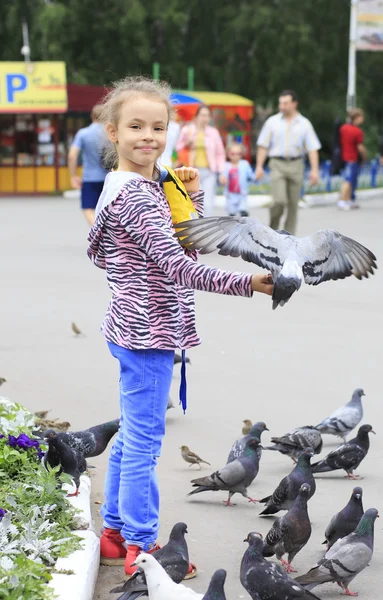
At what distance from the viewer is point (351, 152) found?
23.5 metres

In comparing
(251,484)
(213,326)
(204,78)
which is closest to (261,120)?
(204,78)

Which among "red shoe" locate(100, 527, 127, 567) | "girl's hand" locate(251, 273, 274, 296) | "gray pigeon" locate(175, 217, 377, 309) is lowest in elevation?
"red shoe" locate(100, 527, 127, 567)

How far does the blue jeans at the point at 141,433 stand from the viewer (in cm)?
441

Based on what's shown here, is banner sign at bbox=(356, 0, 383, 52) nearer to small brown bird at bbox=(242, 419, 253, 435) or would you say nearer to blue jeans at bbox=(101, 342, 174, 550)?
small brown bird at bbox=(242, 419, 253, 435)

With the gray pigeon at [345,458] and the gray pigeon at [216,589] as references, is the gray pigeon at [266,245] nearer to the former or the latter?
the gray pigeon at [216,589]

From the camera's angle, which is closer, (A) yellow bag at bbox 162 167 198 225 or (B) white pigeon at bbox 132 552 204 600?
(B) white pigeon at bbox 132 552 204 600

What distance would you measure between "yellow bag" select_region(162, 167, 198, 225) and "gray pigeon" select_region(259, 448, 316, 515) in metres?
1.42

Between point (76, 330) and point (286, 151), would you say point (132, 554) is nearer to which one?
point (76, 330)

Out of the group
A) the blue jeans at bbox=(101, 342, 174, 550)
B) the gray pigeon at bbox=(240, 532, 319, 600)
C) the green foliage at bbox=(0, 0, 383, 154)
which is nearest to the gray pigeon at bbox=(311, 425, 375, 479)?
the blue jeans at bbox=(101, 342, 174, 550)

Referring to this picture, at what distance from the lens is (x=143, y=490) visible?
14.7ft

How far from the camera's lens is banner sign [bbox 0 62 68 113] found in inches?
1144

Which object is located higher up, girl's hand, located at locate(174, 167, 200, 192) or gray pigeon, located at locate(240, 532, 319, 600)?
girl's hand, located at locate(174, 167, 200, 192)

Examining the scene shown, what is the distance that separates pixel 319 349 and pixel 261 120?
3865cm

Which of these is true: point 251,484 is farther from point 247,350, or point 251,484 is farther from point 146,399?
point 247,350
